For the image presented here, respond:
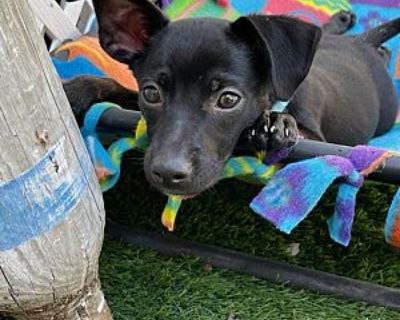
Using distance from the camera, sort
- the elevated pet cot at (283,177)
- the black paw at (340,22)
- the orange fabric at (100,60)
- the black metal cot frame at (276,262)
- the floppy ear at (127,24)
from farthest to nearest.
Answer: the black paw at (340,22), the orange fabric at (100,60), the floppy ear at (127,24), the black metal cot frame at (276,262), the elevated pet cot at (283,177)

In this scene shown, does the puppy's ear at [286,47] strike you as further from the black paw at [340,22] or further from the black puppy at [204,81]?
the black paw at [340,22]

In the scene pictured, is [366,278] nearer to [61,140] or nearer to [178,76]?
[178,76]

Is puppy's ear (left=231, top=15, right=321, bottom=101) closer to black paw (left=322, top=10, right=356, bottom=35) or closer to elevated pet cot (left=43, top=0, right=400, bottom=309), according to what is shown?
elevated pet cot (left=43, top=0, right=400, bottom=309)

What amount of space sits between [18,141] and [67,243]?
390 millimetres

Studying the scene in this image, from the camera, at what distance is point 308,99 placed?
339 cm

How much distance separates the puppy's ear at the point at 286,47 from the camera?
9.10 ft

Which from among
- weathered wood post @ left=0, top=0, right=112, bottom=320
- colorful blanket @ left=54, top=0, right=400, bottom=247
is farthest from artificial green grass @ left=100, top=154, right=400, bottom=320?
weathered wood post @ left=0, top=0, right=112, bottom=320

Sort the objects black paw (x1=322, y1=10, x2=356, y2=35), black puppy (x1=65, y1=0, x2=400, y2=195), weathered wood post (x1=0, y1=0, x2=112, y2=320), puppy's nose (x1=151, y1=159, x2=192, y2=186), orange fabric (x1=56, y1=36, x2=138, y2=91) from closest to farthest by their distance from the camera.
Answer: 1. weathered wood post (x1=0, y1=0, x2=112, y2=320)
2. puppy's nose (x1=151, y1=159, x2=192, y2=186)
3. black puppy (x1=65, y1=0, x2=400, y2=195)
4. orange fabric (x1=56, y1=36, x2=138, y2=91)
5. black paw (x1=322, y1=10, x2=356, y2=35)

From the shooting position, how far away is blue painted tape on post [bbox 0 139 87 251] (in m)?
2.19

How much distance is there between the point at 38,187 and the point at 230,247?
146 centimetres

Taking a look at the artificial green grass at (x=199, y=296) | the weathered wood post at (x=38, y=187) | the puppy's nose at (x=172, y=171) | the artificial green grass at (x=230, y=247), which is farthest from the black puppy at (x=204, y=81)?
the artificial green grass at (x=199, y=296)

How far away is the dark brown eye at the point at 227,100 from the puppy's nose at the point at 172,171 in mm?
309

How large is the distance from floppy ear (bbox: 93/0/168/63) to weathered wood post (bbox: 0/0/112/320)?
0.81 metres

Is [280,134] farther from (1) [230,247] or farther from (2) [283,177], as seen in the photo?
(1) [230,247]
